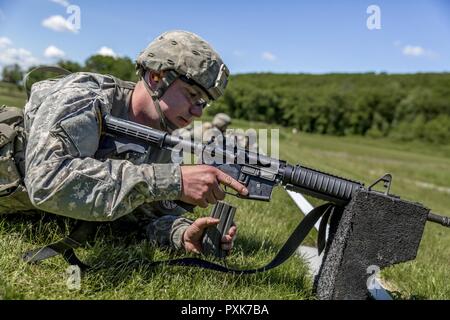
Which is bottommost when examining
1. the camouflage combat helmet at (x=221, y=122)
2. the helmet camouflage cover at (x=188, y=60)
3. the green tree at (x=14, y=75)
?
the green tree at (x=14, y=75)

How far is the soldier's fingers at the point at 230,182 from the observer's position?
10.3ft

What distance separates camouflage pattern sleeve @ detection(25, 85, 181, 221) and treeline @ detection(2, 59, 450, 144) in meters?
67.6

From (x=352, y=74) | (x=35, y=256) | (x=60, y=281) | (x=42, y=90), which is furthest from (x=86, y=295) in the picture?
(x=352, y=74)

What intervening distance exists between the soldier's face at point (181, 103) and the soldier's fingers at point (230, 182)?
0.79 m

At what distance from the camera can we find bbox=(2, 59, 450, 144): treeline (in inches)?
3750

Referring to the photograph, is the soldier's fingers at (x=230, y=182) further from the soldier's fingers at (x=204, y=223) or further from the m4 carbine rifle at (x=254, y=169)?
the soldier's fingers at (x=204, y=223)

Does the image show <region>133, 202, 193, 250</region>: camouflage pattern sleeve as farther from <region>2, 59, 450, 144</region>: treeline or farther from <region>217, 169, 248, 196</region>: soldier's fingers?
<region>2, 59, 450, 144</region>: treeline

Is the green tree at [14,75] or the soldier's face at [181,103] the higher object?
the soldier's face at [181,103]

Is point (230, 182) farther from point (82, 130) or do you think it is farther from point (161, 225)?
point (161, 225)

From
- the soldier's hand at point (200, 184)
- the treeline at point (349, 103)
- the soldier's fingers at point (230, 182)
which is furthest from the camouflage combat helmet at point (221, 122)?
the treeline at point (349, 103)

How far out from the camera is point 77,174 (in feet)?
9.40

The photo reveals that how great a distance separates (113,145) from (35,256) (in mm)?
941

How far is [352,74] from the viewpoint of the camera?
16075 centimetres
